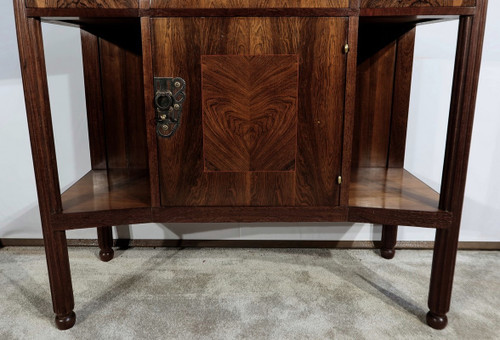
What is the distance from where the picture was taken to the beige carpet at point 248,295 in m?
1.59

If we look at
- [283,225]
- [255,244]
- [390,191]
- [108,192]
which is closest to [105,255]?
[108,192]

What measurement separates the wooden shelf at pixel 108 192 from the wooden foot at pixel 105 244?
28cm

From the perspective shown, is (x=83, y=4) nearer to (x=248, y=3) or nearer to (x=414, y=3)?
(x=248, y=3)

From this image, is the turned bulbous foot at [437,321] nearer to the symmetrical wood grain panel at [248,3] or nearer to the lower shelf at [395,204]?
the lower shelf at [395,204]

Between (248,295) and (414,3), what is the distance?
1202 millimetres

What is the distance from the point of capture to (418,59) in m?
2.02

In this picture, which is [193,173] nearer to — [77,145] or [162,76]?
[162,76]

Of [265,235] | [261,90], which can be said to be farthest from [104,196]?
[265,235]

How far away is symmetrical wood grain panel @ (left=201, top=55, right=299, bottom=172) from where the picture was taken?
4.74 feet

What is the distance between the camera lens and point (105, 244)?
208cm

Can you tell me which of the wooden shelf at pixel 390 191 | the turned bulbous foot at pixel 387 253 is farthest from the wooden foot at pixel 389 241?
the wooden shelf at pixel 390 191

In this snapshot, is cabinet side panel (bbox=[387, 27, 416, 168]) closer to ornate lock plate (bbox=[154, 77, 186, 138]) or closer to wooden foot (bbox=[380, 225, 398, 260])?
wooden foot (bbox=[380, 225, 398, 260])

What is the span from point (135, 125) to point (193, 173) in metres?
0.60

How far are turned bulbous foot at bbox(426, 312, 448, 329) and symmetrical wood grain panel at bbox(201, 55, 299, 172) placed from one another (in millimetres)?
733
